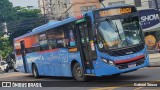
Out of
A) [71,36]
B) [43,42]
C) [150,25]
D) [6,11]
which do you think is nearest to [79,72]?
[71,36]

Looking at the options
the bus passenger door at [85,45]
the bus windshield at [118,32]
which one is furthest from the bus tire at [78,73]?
the bus windshield at [118,32]

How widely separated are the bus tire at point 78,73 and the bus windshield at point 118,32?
7.82 feet

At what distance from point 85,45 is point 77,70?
63.0 inches

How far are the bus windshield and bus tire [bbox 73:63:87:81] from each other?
2382 millimetres

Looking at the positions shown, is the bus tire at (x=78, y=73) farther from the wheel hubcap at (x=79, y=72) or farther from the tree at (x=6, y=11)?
the tree at (x=6, y=11)

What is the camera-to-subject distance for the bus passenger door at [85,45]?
16.3m

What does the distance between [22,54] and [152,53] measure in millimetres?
16099

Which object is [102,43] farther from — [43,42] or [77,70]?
[43,42]

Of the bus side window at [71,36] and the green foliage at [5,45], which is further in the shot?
the green foliage at [5,45]

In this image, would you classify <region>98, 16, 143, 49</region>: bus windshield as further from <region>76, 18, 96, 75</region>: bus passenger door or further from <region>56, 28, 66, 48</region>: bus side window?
<region>56, 28, 66, 48</region>: bus side window

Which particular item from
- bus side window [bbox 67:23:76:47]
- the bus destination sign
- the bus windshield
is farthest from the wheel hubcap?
the bus destination sign

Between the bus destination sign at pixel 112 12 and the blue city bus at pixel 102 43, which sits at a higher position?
the bus destination sign at pixel 112 12

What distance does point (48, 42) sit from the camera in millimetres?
20938

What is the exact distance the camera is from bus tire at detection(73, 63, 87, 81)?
17.5 metres
